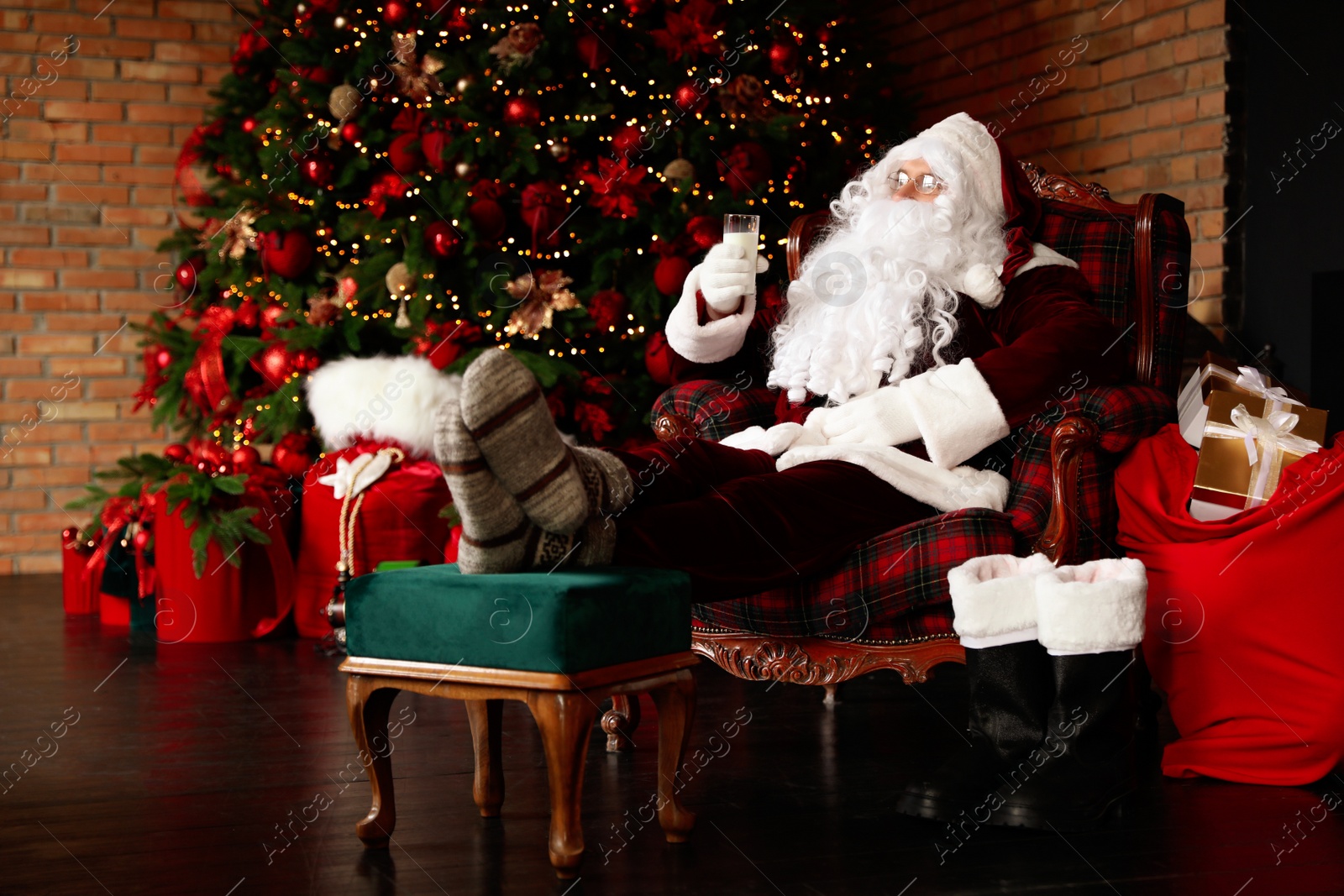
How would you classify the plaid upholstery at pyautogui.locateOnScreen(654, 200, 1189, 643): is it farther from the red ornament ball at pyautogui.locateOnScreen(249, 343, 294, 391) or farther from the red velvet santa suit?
the red ornament ball at pyautogui.locateOnScreen(249, 343, 294, 391)

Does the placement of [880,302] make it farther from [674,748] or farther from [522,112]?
[522,112]

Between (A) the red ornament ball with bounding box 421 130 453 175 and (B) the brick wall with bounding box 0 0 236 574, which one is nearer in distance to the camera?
(A) the red ornament ball with bounding box 421 130 453 175

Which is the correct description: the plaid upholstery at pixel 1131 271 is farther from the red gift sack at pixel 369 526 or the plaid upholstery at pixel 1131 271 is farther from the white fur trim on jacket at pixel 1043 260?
the red gift sack at pixel 369 526

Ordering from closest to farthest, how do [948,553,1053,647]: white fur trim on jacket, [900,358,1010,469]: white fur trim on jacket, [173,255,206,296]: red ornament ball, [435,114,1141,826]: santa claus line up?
[435,114,1141,826]: santa claus < [948,553,1053,647]: white fur trim on jacket < [900,358,1010,469]: white fur trim on jacket < [173,255,206,296]: red ornament ball

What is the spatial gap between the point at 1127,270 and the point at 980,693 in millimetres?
1183

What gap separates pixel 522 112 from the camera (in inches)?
146

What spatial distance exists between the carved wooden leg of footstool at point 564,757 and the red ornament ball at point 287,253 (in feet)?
8.85

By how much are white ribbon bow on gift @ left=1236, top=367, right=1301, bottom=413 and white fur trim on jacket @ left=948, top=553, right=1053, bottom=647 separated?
680 mm

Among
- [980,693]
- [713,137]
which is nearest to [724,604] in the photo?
[980,693]

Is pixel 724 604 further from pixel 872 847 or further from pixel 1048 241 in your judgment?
pixel 1048 241

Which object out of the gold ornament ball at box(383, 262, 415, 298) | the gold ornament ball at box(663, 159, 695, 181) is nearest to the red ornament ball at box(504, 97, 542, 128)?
the gold ornament ball at box(663, 159, 695, 181)

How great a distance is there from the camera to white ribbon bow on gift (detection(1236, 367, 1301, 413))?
230 centimetres

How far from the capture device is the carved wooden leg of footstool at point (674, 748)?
71.0 inches

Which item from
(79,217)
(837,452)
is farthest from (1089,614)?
(79,217)
